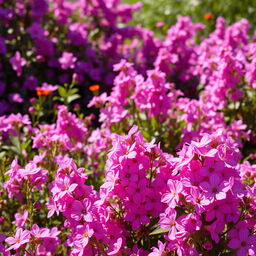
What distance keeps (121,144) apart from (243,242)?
61cm

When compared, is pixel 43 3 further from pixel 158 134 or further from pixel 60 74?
pixel 158 134

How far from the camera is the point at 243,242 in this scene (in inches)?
67.2

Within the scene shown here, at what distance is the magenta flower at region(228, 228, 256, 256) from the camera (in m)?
1.70

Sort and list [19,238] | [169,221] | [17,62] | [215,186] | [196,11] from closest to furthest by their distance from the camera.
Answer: [215,186], [169,221], [19,238], [17,62], [196,11]

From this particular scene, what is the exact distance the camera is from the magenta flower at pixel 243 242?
1695 millimetres

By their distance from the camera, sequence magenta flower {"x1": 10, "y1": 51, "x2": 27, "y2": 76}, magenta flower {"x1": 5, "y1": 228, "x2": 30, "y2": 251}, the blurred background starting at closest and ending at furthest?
magenta flower {"x1": 5, "y1": 228, "x2": 30, "y2": 251} → magenta flower {"x1": 10, "y1": 51, "x2": 27, "y2": 76} → the blurred background

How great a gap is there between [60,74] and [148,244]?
2750 mm

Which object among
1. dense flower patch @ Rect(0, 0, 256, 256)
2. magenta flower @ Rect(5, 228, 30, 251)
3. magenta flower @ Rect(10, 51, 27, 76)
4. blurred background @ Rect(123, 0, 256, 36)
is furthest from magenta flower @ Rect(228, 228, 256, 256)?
blurred background @ Rect(123, 0, 256, 36)

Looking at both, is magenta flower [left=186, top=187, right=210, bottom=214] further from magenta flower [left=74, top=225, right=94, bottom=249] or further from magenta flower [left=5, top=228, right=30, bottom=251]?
magenta flower [left=5, top=228, right=30, bottom=251]

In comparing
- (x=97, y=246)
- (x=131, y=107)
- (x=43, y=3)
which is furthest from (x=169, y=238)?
(x=43, y=3)

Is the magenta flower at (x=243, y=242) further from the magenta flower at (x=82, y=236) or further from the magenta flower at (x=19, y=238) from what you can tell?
the magenta flower at (x=19, y=238)

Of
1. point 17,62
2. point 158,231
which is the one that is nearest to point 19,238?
point 158,231

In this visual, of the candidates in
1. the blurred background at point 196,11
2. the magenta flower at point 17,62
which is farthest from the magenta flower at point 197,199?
the blurred background at point 196,11

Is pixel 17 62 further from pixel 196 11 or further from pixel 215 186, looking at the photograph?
pixel 196 11
